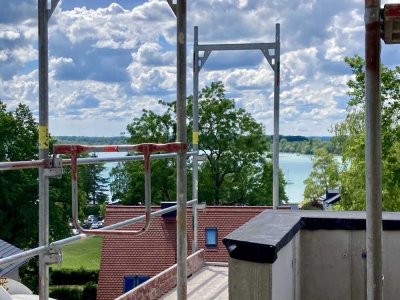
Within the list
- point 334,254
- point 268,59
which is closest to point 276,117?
point 268,59

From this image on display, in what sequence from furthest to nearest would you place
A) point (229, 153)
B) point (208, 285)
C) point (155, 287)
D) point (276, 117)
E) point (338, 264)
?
point (229, 153)
point (276, 117)
point (208, 285)
point (155, 287)
point (338, 264)

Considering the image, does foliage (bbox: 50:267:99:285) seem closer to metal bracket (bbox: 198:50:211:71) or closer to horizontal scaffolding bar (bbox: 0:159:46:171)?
metal bracket (bbox: 198:50:211:71)

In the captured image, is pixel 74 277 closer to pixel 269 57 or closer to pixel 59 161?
pixel 269 57

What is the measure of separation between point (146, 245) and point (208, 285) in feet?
39.7

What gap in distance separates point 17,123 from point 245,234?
77.4ft

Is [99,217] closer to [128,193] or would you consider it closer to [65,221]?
[128,193]

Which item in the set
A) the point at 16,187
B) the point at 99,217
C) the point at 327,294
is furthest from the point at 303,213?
the point at 99,217

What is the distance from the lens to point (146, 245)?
19.2 meters

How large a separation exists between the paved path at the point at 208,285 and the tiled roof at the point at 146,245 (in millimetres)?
10218

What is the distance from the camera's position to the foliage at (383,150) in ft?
63.7

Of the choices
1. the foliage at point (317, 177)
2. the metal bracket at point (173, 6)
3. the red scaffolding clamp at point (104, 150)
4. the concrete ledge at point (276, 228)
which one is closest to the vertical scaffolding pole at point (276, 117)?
the concrete ledge at point (276, 228)

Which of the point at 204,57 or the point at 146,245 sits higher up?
the point at 204,57

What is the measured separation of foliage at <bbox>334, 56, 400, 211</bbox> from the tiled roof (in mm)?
3359

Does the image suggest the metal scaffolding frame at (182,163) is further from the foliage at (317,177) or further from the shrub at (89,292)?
the foliage at (317,177)
